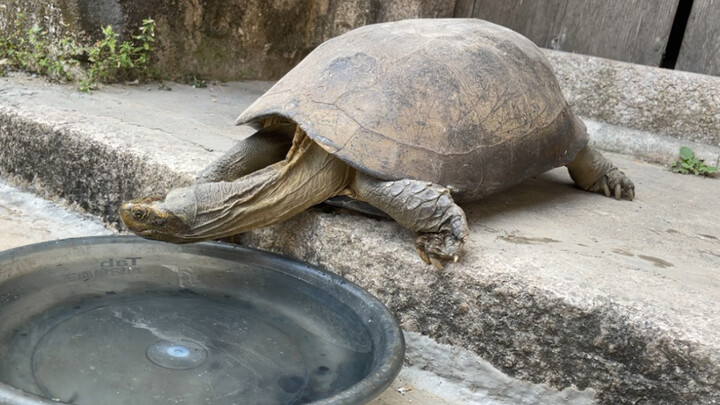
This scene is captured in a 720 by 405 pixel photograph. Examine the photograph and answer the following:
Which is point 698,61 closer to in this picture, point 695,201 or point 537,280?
point 695,201

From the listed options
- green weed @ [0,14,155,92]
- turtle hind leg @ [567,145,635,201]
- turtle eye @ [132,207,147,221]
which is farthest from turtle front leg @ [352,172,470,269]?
green weed @ [0,14,155,92]

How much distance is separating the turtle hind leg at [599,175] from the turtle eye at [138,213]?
1.72m

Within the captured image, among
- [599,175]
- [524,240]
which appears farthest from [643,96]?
[524,240]

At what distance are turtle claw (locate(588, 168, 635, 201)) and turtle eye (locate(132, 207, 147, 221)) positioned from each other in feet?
6.20

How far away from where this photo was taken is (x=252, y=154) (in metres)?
2.38

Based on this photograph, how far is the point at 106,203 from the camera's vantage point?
277 centimetres

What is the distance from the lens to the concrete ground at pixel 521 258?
174 centimetres

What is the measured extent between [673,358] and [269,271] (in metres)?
1.16

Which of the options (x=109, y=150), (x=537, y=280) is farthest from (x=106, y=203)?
(x=537, y=280)

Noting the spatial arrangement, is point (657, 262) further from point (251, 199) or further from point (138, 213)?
point (138, 213)

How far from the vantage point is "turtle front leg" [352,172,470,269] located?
1964mm

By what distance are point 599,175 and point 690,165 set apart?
0.98 meters

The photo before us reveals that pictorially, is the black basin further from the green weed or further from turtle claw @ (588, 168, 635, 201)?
the green weed

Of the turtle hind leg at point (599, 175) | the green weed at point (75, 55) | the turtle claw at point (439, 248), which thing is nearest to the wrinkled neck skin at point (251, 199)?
the turtle claw at point (439, 248)
